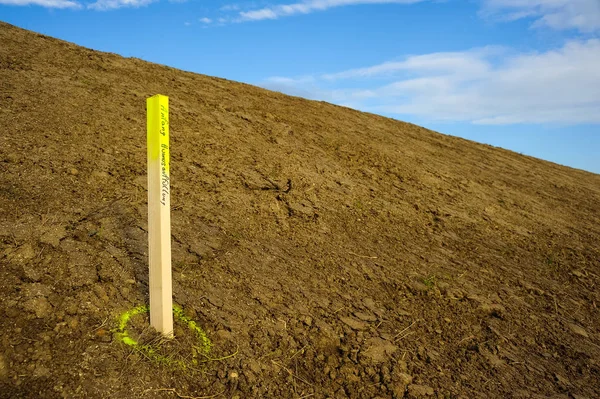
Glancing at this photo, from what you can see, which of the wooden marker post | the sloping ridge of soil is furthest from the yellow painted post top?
the sloping ridge of soil

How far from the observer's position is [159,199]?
2791 mm

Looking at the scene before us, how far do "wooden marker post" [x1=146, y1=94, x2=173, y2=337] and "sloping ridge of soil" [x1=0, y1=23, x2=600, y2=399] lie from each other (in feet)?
1.50

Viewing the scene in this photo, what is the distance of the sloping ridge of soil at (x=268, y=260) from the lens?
2980mm

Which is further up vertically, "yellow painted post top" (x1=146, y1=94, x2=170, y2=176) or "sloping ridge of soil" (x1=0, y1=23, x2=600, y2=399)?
"yellow painted post top" (x1=146, y1=94, x2=170, y2=176)

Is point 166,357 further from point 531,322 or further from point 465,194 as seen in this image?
point 465,194

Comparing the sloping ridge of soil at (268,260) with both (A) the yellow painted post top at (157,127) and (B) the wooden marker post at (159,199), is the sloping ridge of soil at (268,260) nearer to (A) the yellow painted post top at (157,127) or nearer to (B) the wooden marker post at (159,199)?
(B) the wooden marker post at (159,199)

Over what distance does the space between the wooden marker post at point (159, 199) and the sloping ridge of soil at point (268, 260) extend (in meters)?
0.46

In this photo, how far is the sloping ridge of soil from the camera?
2980mm

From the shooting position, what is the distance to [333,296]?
3.85 metres

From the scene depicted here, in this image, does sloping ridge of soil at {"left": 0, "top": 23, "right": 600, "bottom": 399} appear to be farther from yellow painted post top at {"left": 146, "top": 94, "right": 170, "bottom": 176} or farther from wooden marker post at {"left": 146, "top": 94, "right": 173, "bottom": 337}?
yellow painted post top at {"left": 146, "top": 94, "right": 170, "bottom": 176}

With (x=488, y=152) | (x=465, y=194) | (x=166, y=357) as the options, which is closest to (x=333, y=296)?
(x=166, y=357)

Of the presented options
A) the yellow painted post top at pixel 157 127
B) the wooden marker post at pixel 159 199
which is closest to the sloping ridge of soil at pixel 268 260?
the wooden marker post at pixel 159 199

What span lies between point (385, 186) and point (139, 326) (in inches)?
166

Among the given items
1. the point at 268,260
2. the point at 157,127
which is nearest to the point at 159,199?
the point at 157,127
